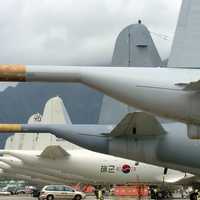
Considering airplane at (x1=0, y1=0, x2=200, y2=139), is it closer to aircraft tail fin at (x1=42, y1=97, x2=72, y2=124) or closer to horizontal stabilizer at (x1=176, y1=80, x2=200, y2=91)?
horizontal stabilizer at (x1=176, y1=80, x2=200, y2=91)

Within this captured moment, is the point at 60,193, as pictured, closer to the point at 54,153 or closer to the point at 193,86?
the point at 54,153

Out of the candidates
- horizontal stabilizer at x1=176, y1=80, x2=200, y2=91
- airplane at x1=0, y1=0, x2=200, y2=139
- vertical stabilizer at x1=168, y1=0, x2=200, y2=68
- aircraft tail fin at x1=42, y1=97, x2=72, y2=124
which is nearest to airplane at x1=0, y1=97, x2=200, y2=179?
vertical stabilizer at x1=168, y1=0, x2=200, y2=68

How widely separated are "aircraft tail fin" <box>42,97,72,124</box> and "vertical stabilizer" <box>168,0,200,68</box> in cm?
2918

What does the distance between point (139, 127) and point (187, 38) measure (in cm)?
788

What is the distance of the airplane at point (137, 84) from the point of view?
Answer: 9.44 meters

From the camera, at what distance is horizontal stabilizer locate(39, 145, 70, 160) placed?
1411 inches

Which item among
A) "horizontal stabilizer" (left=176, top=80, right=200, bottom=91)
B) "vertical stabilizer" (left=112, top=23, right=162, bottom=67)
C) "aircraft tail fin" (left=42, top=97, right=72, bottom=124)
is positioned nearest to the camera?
"horizontal stabilizer" (left=176, top=80, right=200, bottom=91)

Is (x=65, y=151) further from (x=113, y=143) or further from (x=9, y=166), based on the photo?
(x=113, y=143)

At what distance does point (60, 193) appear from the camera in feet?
133

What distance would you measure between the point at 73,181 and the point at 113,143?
1940cm

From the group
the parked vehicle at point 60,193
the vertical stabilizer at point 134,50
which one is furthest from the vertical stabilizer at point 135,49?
the parked vehicle at point 60,193

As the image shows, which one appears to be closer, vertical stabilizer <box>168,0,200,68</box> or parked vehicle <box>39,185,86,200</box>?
vertical stabilizer <box>168,0,200,68</box>

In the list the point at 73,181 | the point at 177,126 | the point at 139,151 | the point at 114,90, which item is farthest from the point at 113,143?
the point at 73,181

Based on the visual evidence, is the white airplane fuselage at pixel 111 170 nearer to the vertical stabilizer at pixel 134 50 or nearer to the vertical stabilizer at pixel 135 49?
the vertical stabilizer at pixel 134 50
